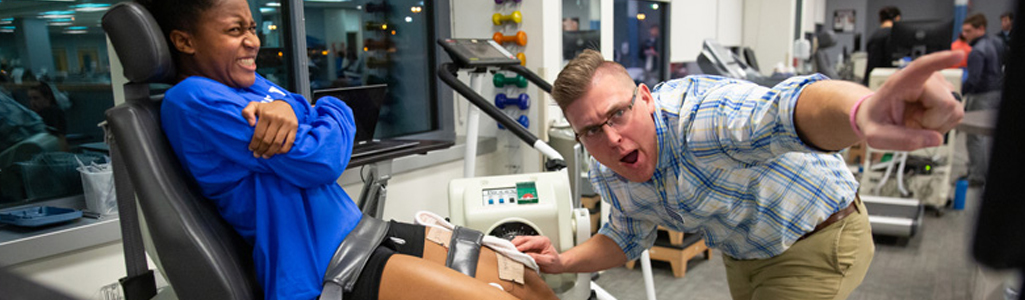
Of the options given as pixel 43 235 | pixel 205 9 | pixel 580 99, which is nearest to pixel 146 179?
pixel 205 9

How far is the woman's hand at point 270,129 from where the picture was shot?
1.22 m

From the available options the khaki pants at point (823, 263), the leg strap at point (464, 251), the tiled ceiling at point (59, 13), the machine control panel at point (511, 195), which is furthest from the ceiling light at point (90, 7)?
the khaki pants at point (823, 263)

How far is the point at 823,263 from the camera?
1478mm

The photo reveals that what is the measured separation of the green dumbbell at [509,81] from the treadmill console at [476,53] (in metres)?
0.72

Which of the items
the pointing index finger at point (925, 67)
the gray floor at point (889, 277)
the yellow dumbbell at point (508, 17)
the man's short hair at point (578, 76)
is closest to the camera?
the pointing index finger at point (925, 67)

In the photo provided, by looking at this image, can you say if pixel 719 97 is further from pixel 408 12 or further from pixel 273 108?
pixel 408 12

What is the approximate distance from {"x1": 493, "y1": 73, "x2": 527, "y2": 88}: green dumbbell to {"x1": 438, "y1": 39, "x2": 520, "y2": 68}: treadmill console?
2.35 ft

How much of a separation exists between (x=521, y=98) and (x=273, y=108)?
2.32 metres

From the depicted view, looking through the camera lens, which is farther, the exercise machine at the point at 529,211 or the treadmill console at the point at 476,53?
the treadmill console at the point at 476,53

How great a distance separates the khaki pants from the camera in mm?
1469

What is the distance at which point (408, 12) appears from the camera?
371 centimetres

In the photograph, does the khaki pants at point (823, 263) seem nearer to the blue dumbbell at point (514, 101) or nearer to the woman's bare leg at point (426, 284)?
the woman's bare leg at point (426, 284)

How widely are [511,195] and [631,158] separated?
2.92 ft

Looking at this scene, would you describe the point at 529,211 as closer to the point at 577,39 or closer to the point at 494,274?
the point at 494,274
